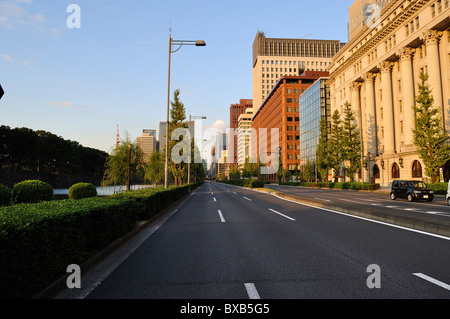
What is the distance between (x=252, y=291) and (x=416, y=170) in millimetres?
42631

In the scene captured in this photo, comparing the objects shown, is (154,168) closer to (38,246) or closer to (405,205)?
(405,205)

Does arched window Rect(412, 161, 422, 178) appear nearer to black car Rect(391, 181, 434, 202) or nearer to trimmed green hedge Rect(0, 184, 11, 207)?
black car Rect(391, 181, 434, 202)

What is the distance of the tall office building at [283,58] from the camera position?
133m

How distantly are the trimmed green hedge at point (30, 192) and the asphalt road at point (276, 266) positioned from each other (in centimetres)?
1242

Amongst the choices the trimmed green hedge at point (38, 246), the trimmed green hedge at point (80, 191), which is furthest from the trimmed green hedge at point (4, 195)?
the trimmed green hedge at point (38, 246)

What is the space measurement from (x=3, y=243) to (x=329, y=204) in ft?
46.8

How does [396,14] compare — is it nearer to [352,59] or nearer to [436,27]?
[436,27]

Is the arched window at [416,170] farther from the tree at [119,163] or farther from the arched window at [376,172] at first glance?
the tree at [119,163]

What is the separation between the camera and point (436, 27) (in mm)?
33656

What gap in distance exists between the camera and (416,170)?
37.3m

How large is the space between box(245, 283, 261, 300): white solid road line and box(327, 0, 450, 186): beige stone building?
35.0 metres

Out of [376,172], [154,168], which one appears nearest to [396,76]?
[376,172]

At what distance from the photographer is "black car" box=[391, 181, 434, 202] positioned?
19188mm
